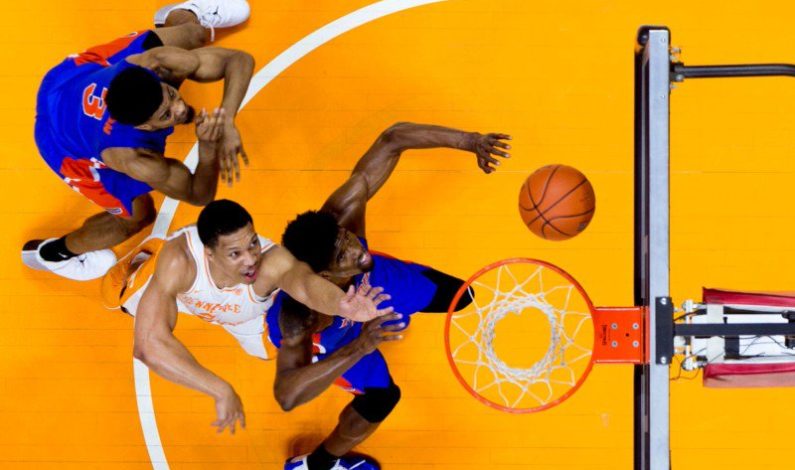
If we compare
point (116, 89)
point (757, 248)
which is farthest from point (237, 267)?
point (757, 248)

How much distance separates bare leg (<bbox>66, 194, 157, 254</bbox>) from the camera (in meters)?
4.55

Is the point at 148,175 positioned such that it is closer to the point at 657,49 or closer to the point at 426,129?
the point at 426,129

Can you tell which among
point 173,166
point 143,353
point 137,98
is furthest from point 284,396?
point 137,98

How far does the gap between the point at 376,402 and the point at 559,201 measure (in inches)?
56.4

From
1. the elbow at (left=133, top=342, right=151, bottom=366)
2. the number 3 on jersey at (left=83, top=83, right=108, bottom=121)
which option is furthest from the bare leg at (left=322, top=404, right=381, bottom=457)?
the number 3 on jersey at (left=83, top=83, right=108, bottom=121)

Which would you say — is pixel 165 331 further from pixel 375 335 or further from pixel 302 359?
pixel 375 335

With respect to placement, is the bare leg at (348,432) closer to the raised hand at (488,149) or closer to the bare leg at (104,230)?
the raised hand at (488,149)

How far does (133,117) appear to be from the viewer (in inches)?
138

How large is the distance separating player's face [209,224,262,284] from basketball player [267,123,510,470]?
0.66 ft

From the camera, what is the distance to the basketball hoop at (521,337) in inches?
170

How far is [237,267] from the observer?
3.51 m

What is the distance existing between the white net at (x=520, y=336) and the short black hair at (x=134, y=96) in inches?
77.3

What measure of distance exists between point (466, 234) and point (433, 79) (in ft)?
3.24

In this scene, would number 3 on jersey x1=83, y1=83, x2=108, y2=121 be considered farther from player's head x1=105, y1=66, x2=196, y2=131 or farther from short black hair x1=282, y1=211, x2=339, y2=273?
short black hair x1=282, y1=211, x2=339, y2=273
